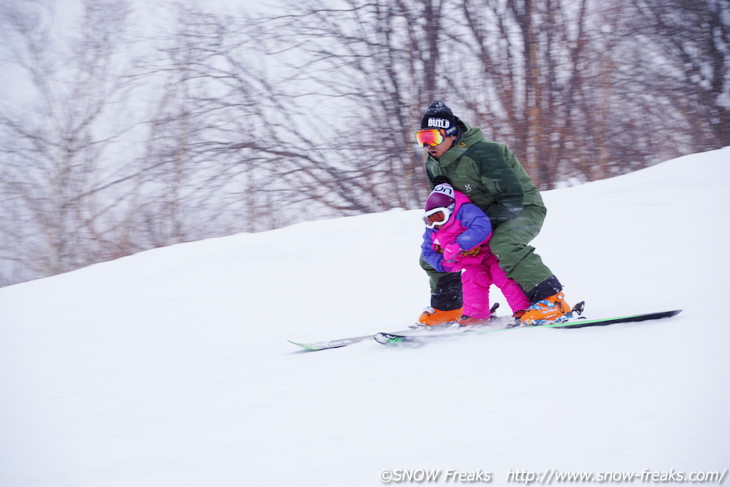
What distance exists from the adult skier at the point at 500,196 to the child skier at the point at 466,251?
0.31 feet

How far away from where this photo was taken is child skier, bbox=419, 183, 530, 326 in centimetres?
342

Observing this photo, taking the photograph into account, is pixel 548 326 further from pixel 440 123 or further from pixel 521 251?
pixel 440 123

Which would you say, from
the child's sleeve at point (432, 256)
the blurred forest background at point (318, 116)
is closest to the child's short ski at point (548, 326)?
the child's sleeve at point (432, 256)

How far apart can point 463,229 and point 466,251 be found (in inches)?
5.4

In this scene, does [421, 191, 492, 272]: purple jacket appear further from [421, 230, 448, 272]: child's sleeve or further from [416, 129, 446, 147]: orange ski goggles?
[416, 129, 446, 147]: orange ski goggles

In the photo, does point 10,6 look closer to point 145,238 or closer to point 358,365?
point 145,238

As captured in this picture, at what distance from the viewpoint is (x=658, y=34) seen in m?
12.2

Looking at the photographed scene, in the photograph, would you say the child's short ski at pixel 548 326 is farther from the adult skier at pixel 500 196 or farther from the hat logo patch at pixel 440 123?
the hat logo patch at pixel 440 123

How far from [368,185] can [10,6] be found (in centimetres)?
1077

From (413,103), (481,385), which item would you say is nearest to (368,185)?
(413,103)

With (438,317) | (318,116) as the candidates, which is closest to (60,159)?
(318,116)

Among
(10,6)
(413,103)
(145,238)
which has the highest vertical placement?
(10,6)

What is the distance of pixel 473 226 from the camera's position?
11.1 ft

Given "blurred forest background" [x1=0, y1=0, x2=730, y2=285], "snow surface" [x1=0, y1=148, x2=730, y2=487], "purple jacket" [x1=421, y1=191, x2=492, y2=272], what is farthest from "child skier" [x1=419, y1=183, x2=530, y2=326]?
"blurred forest background" [x1=0, y1=0, x2=730, y2=285]
